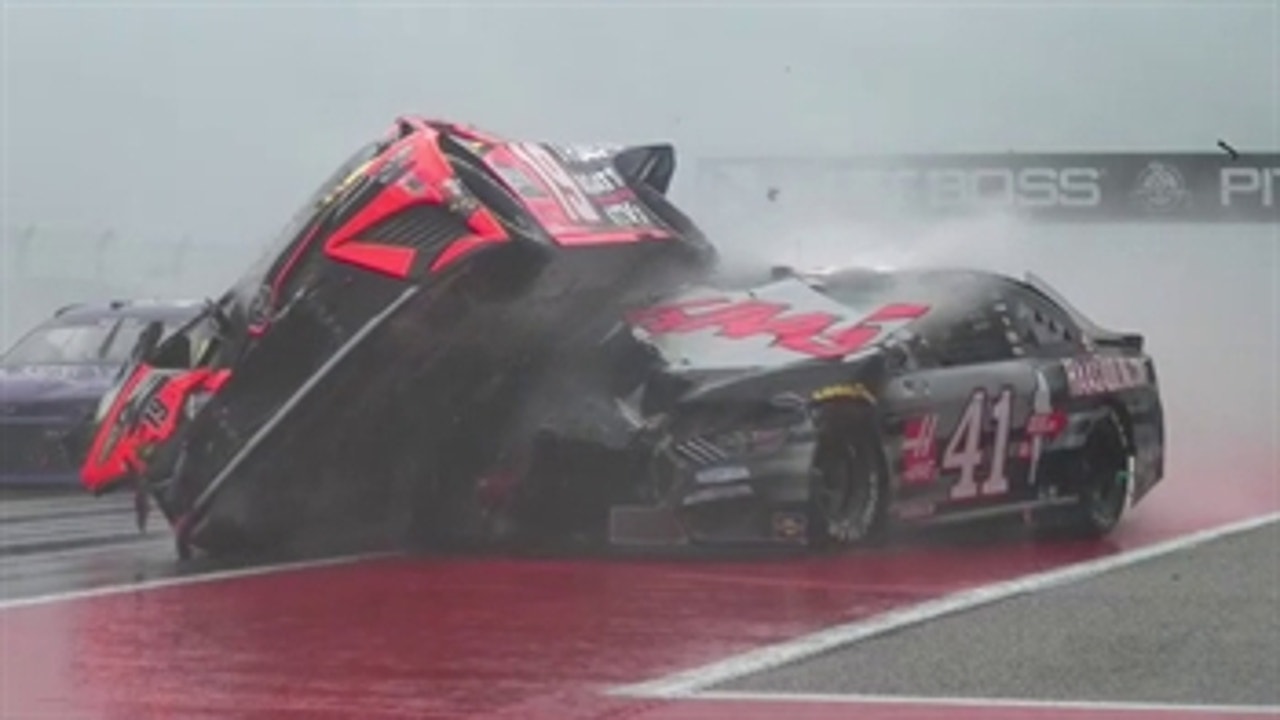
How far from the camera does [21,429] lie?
18312 mm

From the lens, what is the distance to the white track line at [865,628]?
9531mm

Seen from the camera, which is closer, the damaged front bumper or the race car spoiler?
the damaged front bumper

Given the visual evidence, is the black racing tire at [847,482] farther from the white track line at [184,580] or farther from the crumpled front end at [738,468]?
the white track line at [184,580]

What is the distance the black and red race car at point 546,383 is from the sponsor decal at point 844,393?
1cm

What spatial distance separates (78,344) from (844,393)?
317 inches

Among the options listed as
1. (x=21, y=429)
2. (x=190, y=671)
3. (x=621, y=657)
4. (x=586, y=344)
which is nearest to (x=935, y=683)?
(x=621, y=657)

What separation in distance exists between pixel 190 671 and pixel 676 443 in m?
3.41

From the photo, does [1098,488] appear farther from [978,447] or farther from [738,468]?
[738,468]

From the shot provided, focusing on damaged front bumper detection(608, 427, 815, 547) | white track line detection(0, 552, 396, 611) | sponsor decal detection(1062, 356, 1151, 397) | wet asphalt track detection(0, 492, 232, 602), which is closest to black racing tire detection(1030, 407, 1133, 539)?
sponsor decal detection(1062, 356, 1151, 397)

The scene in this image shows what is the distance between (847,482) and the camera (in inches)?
520

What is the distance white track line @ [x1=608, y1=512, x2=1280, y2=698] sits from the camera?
9.53 m

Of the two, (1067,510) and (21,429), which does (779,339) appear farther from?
(21,429)

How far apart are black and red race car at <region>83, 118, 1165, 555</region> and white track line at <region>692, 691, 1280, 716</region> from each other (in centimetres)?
345

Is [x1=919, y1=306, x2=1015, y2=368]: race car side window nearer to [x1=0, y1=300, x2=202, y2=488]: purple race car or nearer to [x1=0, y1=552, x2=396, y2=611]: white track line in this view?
[x1=0, y1=552, x2=396, y2=611]: white track line
